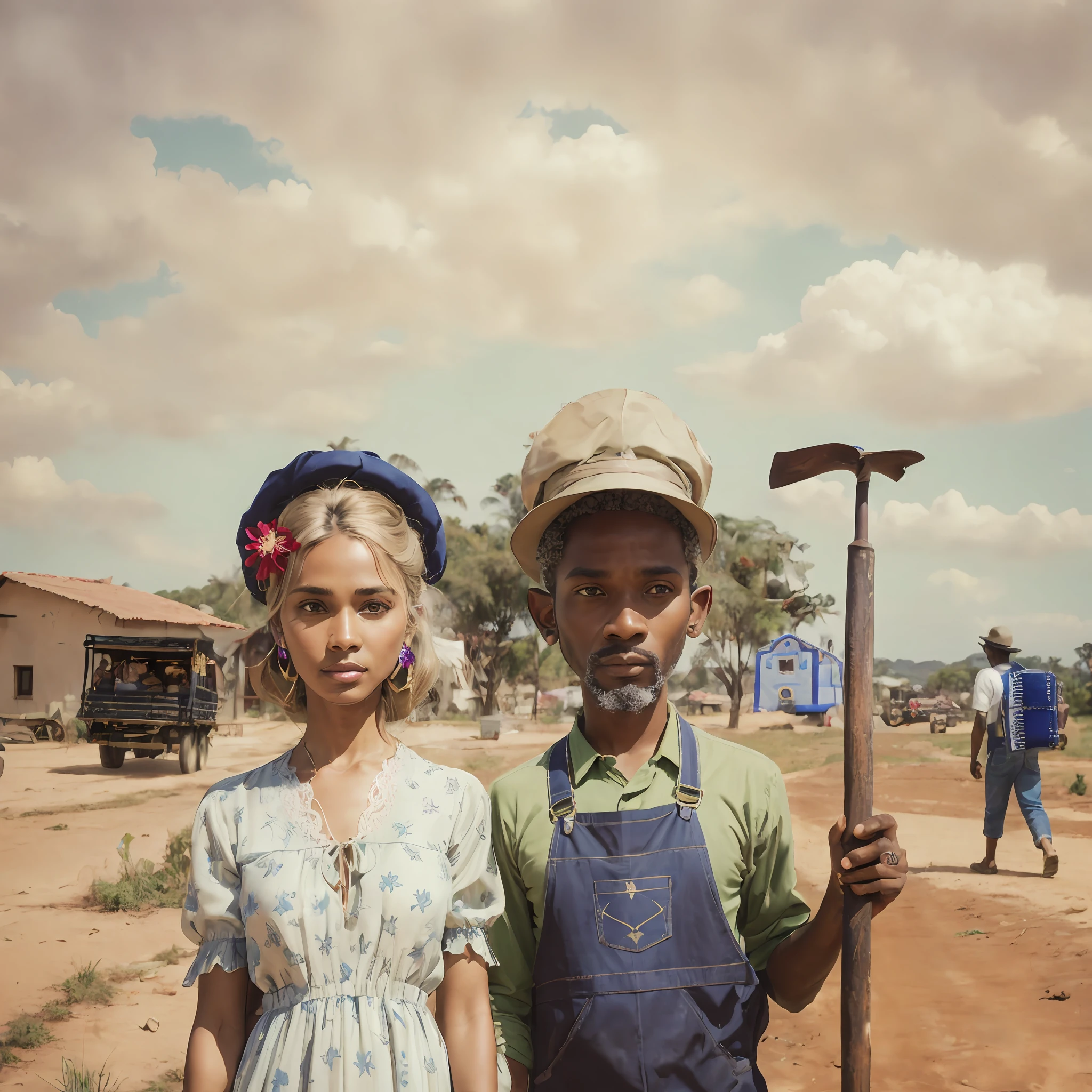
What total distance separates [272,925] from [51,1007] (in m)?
5.02

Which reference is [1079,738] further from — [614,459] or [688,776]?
[614,459]

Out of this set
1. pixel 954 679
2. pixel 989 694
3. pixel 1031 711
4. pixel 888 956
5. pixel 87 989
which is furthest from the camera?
pixel 954 679

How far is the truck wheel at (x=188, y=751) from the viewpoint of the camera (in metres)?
16.4

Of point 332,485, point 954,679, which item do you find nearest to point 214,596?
point 954,679

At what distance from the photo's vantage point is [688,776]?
2.10 metres

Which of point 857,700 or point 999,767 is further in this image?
point 999,767

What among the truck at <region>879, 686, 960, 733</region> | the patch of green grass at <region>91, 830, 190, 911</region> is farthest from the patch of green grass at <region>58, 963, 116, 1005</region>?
the truck at <region>879, 686, 960, 733</region>

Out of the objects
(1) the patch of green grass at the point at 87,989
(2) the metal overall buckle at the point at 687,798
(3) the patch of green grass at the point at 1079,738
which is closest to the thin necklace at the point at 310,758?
(2) the metal overall buckle at the point at 687,798

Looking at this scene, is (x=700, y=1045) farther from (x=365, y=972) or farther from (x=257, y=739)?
(x=257, y=739)

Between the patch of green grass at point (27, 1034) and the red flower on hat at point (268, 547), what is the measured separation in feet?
15.2

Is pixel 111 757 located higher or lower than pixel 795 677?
lower

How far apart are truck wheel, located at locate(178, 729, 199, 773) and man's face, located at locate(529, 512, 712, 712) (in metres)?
15.9

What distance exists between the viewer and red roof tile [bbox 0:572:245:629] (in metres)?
23.7

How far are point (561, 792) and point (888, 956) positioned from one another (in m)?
5.71
